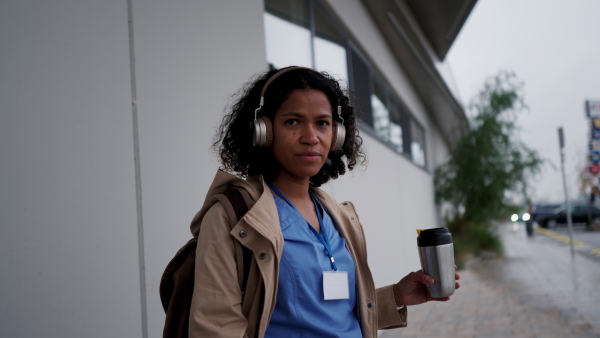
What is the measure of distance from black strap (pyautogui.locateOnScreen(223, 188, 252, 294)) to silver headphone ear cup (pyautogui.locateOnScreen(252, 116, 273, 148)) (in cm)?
20

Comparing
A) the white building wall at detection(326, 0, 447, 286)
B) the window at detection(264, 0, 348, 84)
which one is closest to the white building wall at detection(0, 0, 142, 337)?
the window at detection(264, 0, 348, 84)

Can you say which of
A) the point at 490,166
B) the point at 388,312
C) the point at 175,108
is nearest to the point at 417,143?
the point at 490,166

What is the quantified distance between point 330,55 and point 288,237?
4725 mm

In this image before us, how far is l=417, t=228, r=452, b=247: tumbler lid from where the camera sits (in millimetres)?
1725

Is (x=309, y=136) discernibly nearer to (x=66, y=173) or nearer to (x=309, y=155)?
(x=309, y=155)

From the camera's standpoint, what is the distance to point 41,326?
1661mm

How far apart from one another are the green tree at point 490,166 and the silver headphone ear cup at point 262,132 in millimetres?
13837

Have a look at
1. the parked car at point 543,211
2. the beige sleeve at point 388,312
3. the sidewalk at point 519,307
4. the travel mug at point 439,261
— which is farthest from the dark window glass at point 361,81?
the parked car at point 543,211

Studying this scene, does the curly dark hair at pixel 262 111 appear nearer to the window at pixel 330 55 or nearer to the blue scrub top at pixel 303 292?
the blue scrub top at pixel 303 292

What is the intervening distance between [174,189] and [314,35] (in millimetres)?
3389

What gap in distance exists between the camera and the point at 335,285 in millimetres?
1555

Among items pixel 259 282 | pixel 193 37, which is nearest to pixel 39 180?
pixel 259 282

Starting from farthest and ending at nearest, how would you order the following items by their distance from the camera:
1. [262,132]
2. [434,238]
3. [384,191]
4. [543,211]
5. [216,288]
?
[543,211], [384,191], [434,238], [262,132], [216,288]

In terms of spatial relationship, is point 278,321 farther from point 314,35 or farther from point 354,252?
point 314,35
